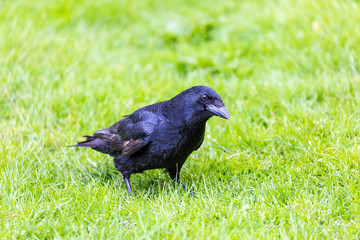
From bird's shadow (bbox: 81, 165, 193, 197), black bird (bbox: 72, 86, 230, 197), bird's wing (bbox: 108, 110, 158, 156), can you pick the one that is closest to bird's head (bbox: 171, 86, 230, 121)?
black bird (bbox: 72, 86, 230, 197)

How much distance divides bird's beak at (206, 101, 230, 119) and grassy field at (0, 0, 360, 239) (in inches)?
24.6

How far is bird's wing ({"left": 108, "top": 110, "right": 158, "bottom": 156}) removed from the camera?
3748mm

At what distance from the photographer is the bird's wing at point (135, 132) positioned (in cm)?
375

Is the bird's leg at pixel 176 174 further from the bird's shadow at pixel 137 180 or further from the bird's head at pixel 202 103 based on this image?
the bird's head at pixel 202 103

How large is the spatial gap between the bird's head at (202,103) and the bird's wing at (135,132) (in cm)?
32

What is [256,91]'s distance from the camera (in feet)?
17.2

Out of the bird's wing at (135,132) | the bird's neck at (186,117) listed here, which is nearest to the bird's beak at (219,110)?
the bird's neck at (186,117)

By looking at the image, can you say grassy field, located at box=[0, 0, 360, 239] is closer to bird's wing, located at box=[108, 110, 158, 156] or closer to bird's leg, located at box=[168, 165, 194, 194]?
bird's leg, located at box=[168, 165, 194, 194]

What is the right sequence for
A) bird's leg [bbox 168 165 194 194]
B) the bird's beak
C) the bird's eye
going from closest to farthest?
the bird's beak → the bird's eye → bird's leg [bbox 168 165 194 194]

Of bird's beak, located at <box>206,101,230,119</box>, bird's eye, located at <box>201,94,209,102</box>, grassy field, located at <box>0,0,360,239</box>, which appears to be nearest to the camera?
grassy field, located at <box>0,0,360,239</box>

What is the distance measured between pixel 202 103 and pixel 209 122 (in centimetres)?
128

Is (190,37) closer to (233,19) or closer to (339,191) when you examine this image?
(233,19)

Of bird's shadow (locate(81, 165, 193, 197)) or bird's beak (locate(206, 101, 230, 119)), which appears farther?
bird's shadow (locate(81, 165, 193, 197))

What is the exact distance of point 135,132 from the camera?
3.81 metres
